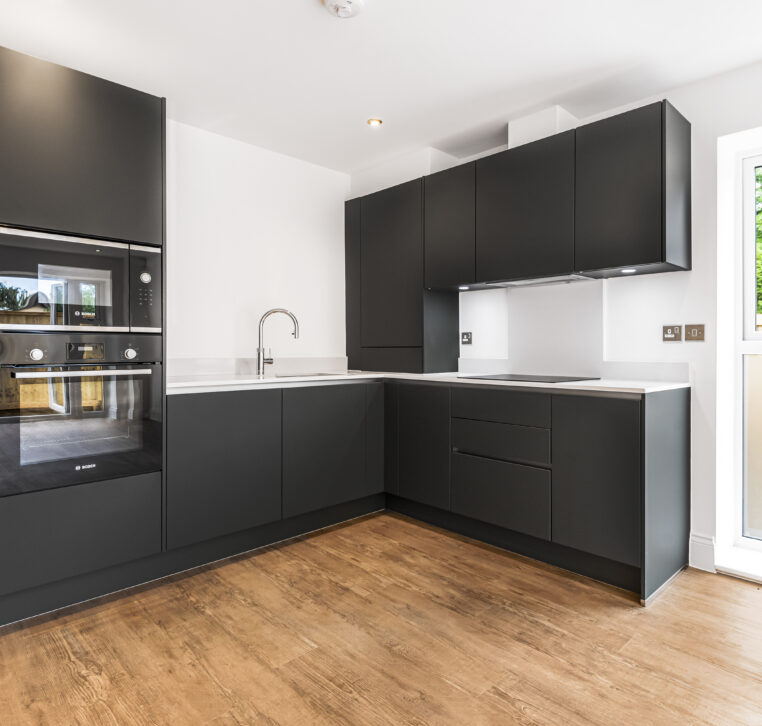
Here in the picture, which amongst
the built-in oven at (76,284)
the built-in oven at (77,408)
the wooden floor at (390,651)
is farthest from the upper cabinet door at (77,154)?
the wooden floor at (390,651)

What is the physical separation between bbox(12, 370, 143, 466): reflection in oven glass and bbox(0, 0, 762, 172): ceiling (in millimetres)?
1471

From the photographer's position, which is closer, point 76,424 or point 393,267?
point 76,424

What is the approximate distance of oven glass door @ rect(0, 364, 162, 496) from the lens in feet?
6.52

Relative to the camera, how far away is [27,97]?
6.57ft

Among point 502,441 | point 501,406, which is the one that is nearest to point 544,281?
point 501,406

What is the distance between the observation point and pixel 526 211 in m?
2.79

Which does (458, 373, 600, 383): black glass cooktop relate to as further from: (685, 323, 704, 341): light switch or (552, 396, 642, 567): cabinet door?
(685, 323, 704, 341): light switch

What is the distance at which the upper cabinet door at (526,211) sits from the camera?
8.65ft

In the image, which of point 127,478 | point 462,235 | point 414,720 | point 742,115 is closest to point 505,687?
point 414,720

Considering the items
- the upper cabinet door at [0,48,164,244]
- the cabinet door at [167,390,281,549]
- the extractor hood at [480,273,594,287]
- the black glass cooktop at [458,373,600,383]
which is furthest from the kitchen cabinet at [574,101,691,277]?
the upper cabinet door at [0,48,164,244]

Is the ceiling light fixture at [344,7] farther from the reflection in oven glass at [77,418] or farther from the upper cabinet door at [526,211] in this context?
the reflection in oven glass at [77,418]

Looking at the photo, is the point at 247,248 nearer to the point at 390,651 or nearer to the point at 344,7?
the point at 344,7

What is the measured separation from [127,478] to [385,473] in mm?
1546

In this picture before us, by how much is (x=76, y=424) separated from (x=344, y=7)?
76.9 inches
